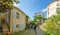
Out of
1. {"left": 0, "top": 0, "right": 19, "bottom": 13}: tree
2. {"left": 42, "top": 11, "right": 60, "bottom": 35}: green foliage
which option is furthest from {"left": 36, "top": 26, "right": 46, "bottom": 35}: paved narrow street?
{"left": 0, "top": 0, "right": 19, "bottom": 13}: tree

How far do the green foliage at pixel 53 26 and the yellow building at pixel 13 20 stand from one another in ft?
1.65

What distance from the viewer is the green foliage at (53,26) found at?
2.72 m

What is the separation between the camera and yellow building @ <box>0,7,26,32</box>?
3.11 m

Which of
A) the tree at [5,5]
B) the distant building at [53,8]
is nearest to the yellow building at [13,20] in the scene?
the tree at [5,5]

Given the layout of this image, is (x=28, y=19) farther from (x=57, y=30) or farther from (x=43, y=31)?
(x=57, y=30)

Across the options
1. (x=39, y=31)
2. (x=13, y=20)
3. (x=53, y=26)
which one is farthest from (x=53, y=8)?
(x=13, y=20)

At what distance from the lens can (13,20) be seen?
311 cm

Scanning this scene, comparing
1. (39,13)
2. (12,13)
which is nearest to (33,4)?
(39,13)

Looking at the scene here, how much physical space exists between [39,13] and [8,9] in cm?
53

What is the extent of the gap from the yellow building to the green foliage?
1.65ft

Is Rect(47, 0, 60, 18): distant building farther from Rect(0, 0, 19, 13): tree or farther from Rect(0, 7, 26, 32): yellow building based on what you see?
Rect(0, 0, 19, 13): tree

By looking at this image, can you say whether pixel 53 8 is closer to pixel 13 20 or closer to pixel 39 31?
pixel 39 31

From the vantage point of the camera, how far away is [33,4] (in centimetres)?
309

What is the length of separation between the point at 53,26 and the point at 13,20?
2.48 feet
